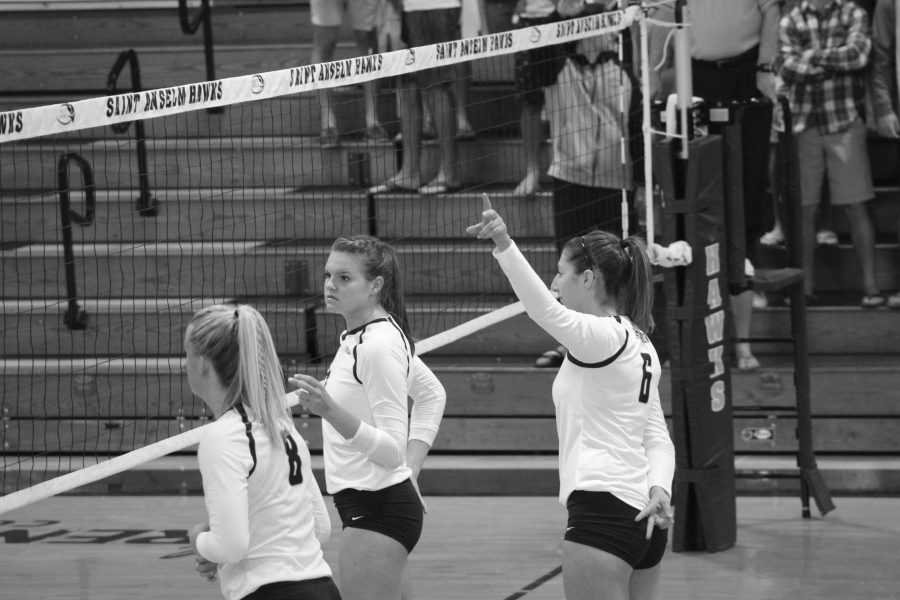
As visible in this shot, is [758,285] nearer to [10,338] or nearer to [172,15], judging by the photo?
[10,338]

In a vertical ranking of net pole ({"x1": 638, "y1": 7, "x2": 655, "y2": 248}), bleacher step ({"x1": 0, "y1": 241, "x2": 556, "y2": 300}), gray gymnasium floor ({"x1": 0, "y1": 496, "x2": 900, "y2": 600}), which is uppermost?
net pole ({"x1": 638, "y1": 7, "x2": 655, "y2": 248})

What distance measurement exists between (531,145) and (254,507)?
6.04 meters

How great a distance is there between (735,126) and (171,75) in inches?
211

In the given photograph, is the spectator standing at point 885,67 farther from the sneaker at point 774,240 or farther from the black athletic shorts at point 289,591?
the black athletic shorts at point 289,591

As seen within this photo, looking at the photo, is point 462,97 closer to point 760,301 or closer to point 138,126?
point 138,126

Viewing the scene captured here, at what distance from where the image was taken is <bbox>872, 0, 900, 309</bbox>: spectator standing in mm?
8305

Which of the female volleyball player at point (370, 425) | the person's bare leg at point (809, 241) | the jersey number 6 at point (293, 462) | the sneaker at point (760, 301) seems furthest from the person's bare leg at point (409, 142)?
the jersey number 6 at point (293, 462)

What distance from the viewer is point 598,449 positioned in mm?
3771

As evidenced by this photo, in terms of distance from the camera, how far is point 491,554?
21.6ft

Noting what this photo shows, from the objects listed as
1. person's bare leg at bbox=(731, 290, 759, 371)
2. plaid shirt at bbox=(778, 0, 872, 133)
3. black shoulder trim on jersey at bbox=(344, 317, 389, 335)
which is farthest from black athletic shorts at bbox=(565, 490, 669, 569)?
plaid shirt at bbox=(778, 0, 872, 133)

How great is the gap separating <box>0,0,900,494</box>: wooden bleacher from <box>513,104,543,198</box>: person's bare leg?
12 cm

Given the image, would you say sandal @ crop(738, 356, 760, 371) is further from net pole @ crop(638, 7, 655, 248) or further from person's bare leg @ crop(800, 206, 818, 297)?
net pole @ crop(638, 7, 655, 248)

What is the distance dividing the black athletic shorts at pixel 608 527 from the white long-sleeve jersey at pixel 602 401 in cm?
3

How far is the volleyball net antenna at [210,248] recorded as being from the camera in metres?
7.89
